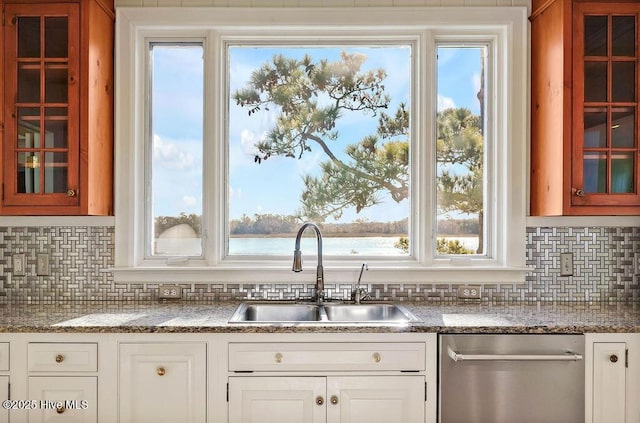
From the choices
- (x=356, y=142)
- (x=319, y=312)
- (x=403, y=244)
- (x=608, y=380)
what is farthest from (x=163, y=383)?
(x=608, y=380)

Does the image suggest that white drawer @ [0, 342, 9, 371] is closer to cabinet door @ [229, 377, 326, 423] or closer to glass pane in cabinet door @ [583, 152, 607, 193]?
cabinet door @ [229, 377, 326, 423]

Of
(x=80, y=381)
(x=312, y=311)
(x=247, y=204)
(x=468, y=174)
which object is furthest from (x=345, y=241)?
(x=80, y=381)

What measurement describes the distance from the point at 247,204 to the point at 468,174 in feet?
4.05

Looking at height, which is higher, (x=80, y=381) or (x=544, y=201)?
(x=544, y=201)

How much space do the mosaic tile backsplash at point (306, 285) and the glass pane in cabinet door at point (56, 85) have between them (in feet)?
2.23

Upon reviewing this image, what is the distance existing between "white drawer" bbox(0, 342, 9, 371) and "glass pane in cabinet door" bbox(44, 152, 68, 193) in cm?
70

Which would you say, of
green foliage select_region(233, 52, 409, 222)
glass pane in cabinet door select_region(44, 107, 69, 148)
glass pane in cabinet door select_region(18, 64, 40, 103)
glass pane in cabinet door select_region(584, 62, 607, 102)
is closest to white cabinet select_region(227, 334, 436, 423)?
green foliage select_region(233, 52, 409, 222)

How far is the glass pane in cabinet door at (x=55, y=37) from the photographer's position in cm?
211

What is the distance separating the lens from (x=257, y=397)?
1.86 meters

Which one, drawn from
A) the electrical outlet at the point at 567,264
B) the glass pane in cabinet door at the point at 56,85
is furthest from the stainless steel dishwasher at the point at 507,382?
the glass pane in cabinet door at the point at 56,85

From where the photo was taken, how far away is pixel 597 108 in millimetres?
2100

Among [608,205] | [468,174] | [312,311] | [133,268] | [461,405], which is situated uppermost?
[468,174]

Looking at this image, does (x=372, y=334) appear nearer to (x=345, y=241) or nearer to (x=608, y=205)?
(x=345, y=241)

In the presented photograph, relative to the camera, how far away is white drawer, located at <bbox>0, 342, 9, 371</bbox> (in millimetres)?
1861
